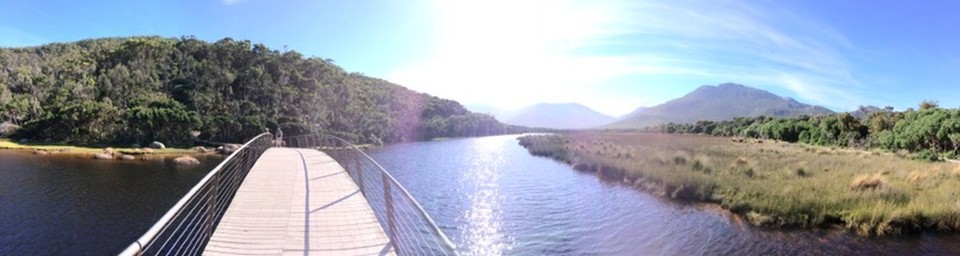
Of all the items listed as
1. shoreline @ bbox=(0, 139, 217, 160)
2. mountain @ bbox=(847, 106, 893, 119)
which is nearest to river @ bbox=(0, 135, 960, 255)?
Answer: shoreline @ bbox=(0, 139, 217, 160)

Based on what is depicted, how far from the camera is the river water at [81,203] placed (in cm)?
1562

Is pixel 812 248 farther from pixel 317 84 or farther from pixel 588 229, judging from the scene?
pixel 317 84

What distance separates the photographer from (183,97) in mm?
77375

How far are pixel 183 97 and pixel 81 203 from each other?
6261 cm

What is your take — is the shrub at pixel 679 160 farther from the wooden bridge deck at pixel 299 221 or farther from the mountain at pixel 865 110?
the mountain at pixel 865 110

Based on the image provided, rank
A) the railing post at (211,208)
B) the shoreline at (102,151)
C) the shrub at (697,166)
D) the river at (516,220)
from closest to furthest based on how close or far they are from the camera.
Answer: the railing post at (211,208) < the river at (516,220) < the shrub at (697,166) < the shoreline at (102,151)

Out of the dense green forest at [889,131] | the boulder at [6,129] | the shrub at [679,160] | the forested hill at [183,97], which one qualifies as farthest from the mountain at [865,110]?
the boulder at [6,129]

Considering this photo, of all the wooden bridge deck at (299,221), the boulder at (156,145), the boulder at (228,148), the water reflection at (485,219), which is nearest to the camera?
the wooden bridge deck at (299,221)

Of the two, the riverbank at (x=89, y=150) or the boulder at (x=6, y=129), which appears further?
the boulder at (x=6, y=129)

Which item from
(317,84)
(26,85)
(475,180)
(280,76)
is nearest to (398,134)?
(317,84)

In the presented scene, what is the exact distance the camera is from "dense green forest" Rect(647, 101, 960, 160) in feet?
142

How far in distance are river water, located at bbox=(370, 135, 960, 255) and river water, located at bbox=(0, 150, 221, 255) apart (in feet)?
34.8

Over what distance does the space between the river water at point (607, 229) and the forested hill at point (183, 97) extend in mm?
49440

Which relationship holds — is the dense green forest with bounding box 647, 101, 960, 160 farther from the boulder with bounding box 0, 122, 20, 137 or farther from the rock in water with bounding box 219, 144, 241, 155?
the boulder with bounding box 0, 122, 20, 137
